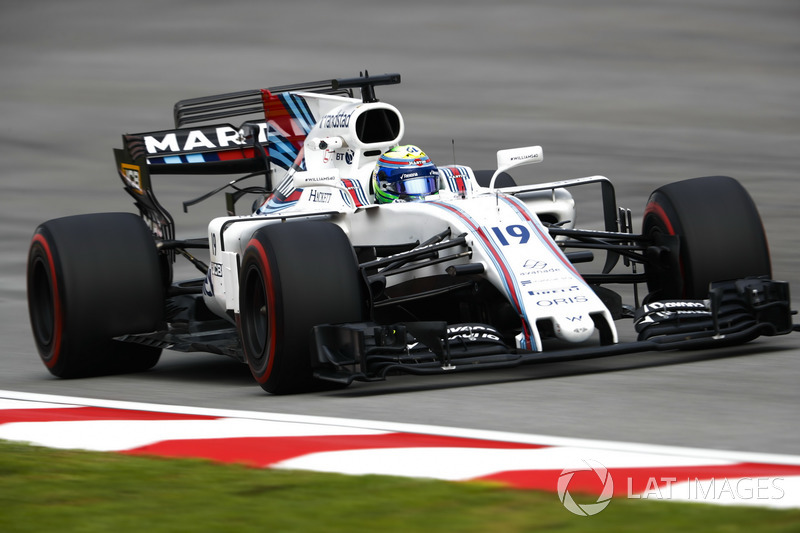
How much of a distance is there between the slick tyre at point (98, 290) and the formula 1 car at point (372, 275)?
11 mm

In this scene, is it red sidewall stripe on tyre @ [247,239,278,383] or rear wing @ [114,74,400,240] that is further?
rear wing @ [114,74,400,240]

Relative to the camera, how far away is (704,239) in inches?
346

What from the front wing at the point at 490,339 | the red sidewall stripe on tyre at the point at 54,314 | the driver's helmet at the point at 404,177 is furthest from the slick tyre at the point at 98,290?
the front wing at the point at 490,339

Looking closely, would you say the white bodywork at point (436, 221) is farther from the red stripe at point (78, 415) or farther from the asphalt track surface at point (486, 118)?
the red stripe at point (78, 415)

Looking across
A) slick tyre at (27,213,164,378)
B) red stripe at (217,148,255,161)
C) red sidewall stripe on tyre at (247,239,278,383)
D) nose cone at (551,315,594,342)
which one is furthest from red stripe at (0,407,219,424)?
red stripe at (217,148,255,161)

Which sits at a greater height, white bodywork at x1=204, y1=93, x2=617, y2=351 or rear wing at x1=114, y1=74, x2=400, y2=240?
rear wing at x1=114, y1=74, x2=400, y2=240

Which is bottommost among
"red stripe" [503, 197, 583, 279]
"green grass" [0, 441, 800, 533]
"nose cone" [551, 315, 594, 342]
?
"green grass" [0, 441, 800, 533]

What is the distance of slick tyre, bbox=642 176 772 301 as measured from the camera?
28.6ft

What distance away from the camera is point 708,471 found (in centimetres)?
507

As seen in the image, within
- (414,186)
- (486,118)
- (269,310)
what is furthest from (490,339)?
(486,118)

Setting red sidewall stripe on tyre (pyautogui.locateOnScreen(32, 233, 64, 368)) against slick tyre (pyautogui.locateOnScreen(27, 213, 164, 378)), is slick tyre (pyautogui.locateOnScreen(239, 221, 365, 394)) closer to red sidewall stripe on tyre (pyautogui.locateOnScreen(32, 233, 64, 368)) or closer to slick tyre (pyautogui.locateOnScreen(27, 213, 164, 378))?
slick tyre (pyautogui.locateOnScreen(27, 213, 164, 378))

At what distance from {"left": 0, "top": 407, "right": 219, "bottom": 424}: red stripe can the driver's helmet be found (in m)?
2.75

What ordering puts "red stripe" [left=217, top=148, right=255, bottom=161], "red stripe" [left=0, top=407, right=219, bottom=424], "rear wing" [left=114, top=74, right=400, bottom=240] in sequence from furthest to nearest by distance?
1. "red stripe" [left=217, top=148, right=255, bottom=161]
2. "rear wing" [left=114, top=74, right=400, bottom=240]
3. "red stripe" [left=0, top=407, right=219, bottom=424]

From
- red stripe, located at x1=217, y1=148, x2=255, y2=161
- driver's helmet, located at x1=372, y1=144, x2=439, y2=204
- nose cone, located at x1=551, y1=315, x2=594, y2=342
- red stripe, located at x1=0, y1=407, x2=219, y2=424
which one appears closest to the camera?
red stripe, located at x1=0, y1=407, x2=219, y2=424
